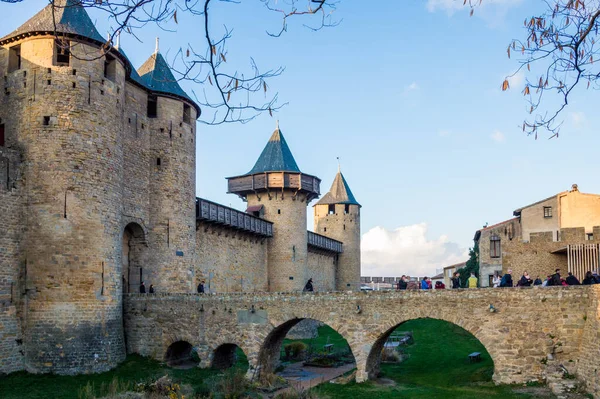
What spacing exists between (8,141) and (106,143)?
3.00m

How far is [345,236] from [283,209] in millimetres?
11563

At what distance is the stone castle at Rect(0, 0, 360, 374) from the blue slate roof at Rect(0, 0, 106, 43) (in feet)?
0.15

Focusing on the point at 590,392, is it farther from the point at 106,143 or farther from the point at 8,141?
the point at 8,141

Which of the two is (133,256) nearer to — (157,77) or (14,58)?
(157,77)

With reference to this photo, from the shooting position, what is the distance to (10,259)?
19547 millimetres

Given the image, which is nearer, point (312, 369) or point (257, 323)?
point (257, 323)

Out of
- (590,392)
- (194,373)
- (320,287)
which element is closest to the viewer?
(590,392)

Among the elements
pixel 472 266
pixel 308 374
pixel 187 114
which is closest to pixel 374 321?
pixel 308 374

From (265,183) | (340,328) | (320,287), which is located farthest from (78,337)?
(320,287)

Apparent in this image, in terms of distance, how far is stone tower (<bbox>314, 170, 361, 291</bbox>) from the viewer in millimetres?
46312

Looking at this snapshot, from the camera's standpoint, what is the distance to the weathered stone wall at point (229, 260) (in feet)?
95.6

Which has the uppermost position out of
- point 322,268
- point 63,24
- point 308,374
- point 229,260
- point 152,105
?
point 63,24

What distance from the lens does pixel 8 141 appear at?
20594mm

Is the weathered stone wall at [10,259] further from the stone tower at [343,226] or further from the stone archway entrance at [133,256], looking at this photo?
the stone tower at [343,226]
